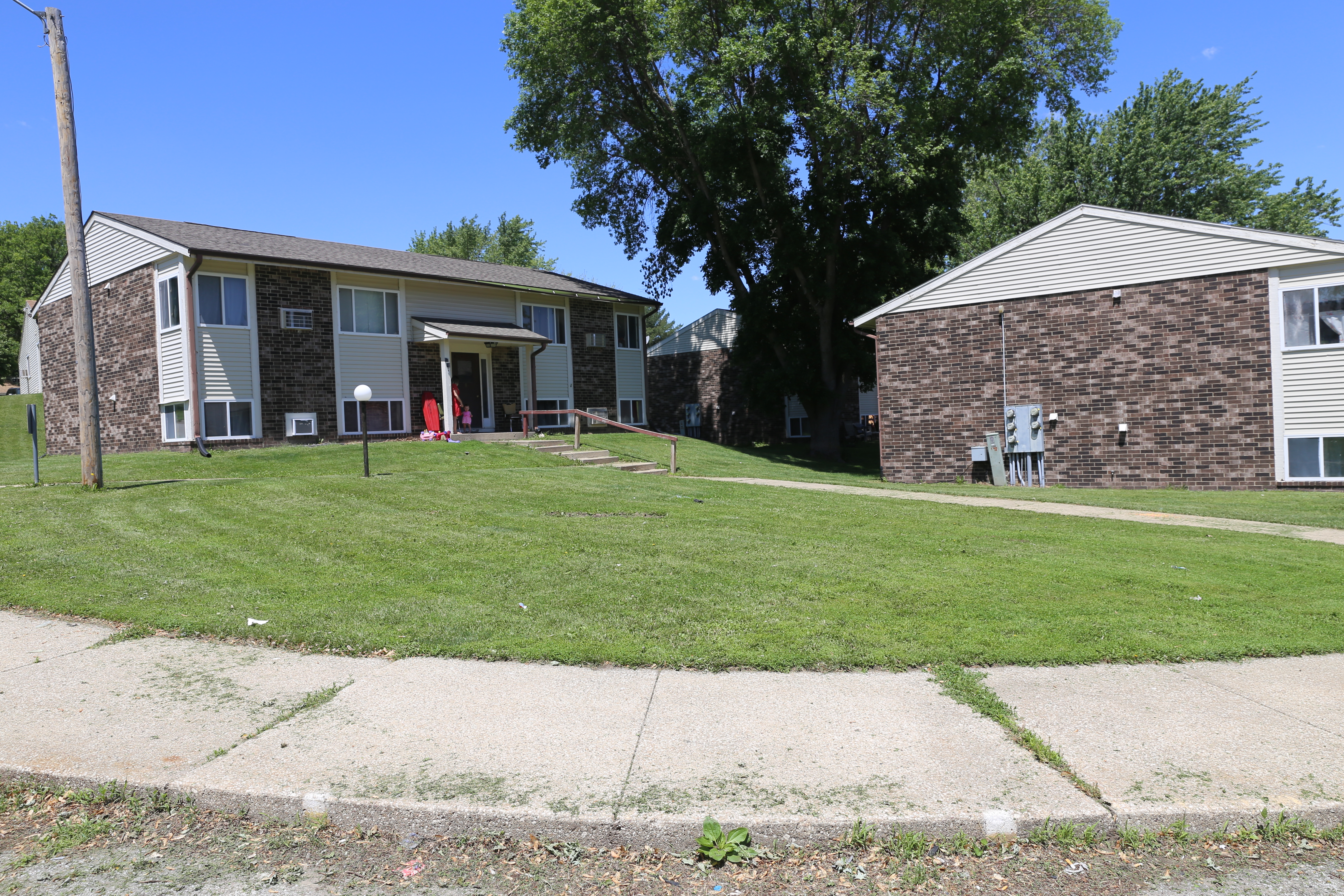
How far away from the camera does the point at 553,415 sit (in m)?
27.5

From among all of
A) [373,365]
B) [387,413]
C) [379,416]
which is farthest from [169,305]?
[387,413]

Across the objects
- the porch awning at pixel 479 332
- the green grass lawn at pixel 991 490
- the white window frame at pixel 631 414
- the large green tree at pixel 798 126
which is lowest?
the green grass lawn at pixel 991 490

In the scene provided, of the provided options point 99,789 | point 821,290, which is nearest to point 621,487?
point 99,789

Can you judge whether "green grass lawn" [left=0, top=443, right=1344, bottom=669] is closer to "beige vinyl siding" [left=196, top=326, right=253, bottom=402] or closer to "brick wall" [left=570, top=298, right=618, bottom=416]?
"beige vinyl siding" [left=196, top=326, right=253, bottom=402]

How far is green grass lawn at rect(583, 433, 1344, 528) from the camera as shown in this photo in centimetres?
1322

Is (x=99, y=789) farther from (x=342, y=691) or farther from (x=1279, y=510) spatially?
(x=1279, y=510)

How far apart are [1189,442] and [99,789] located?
19.3m

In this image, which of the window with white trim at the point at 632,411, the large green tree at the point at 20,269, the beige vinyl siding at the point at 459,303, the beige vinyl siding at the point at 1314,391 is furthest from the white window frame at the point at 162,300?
the large green tree at the point at 20,269

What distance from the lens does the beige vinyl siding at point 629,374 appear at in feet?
97.9

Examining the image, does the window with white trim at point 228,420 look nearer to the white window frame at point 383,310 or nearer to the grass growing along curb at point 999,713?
the white window frame at point 383,310

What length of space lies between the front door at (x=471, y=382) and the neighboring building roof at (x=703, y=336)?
12268 mm

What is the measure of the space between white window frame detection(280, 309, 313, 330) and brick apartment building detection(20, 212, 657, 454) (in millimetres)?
32

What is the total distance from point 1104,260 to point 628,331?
16.3 meters

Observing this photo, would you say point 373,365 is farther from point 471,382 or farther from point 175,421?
point 175,421
